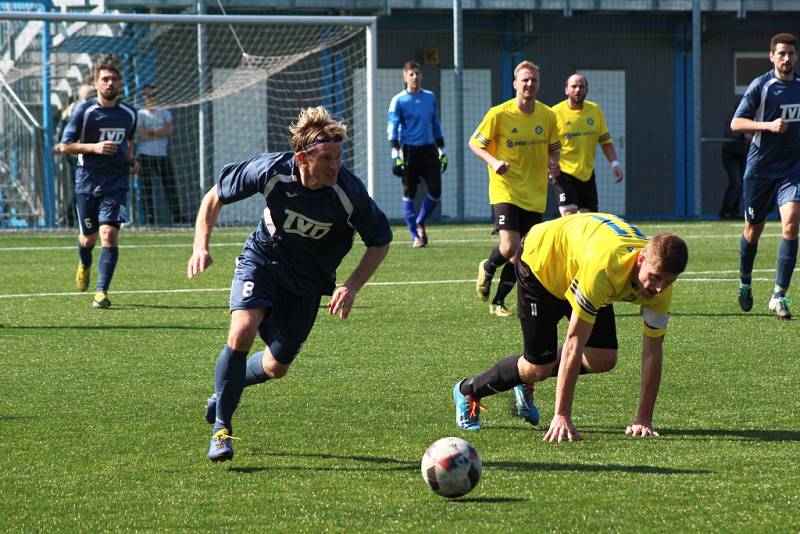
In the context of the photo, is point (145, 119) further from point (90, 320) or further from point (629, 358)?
point (629, 358)

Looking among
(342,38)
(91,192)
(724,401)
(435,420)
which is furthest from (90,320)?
(342,38)

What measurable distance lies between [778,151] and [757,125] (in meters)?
0.36

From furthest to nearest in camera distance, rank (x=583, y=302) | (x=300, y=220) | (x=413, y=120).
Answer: (x=413, y=120)
(x=300, y=220)
(x=583, y=302)

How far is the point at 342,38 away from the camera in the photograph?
65.7 ft

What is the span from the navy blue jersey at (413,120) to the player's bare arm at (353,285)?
10922 millimetres

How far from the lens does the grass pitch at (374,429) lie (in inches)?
183

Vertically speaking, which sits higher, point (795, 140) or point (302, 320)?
point (795, 140)

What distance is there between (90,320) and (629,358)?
447 centimetres

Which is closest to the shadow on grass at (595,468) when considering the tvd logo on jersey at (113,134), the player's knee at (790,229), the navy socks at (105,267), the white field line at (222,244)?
the player's knee at (790,229)

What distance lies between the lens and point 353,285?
5613 mm

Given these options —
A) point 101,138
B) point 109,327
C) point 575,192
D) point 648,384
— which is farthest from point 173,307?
point 648,384

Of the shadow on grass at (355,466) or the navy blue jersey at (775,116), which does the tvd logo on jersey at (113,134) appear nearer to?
the navy blue jersey at (775,116)

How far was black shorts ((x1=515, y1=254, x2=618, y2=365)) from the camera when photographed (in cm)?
601

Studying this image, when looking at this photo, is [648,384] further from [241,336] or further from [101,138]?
[101,138]
